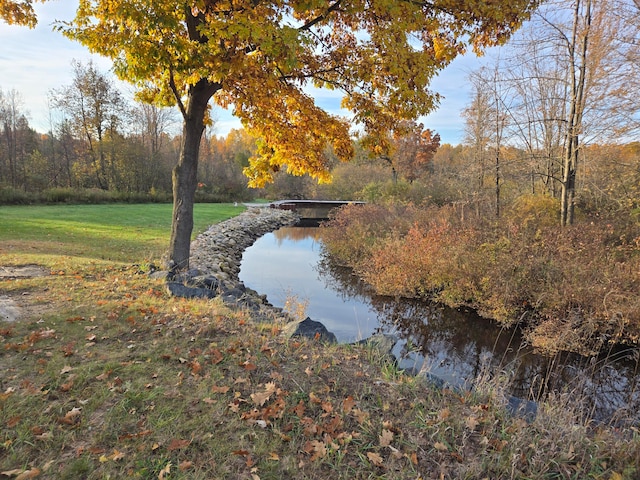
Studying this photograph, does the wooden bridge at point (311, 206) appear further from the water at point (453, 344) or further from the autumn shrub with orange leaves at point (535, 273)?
the autumn shrub with orange leaves at point (535, 273)

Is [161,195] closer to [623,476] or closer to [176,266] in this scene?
[176,266]

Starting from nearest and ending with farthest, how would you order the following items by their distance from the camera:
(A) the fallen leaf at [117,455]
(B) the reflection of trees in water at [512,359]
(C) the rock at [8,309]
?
(A) the fallen leaf at [117,455], (C) the rock at [8,309], (B) the reflection of trees in water at [512,359]

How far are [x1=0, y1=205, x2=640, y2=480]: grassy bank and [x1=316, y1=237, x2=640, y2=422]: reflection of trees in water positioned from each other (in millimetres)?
1556

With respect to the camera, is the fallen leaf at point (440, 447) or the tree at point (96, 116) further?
Result: the tree at point (96, 116)

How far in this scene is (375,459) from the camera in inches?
108

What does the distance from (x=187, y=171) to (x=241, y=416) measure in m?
5.55

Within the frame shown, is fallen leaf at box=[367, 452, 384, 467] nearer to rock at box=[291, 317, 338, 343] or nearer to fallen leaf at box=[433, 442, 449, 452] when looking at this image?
fallen leaf at box=[433, 442, 449, 452]

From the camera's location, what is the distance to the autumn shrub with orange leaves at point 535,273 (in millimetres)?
7070

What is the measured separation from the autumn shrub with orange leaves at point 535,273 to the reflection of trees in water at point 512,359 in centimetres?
32

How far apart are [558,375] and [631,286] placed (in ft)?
9.33

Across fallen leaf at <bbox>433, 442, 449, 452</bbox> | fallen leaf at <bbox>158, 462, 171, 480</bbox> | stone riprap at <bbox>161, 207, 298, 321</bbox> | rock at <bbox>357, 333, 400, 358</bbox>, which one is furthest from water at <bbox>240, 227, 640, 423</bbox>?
fallen leaf at <bbox>158, 462, 171, 480</bbox>

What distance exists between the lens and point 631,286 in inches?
292

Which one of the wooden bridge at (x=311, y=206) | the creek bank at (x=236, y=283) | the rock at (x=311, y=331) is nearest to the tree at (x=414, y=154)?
the wooden bridge at (x=311, y=206)

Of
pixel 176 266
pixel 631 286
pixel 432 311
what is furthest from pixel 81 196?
pixel 631 286
